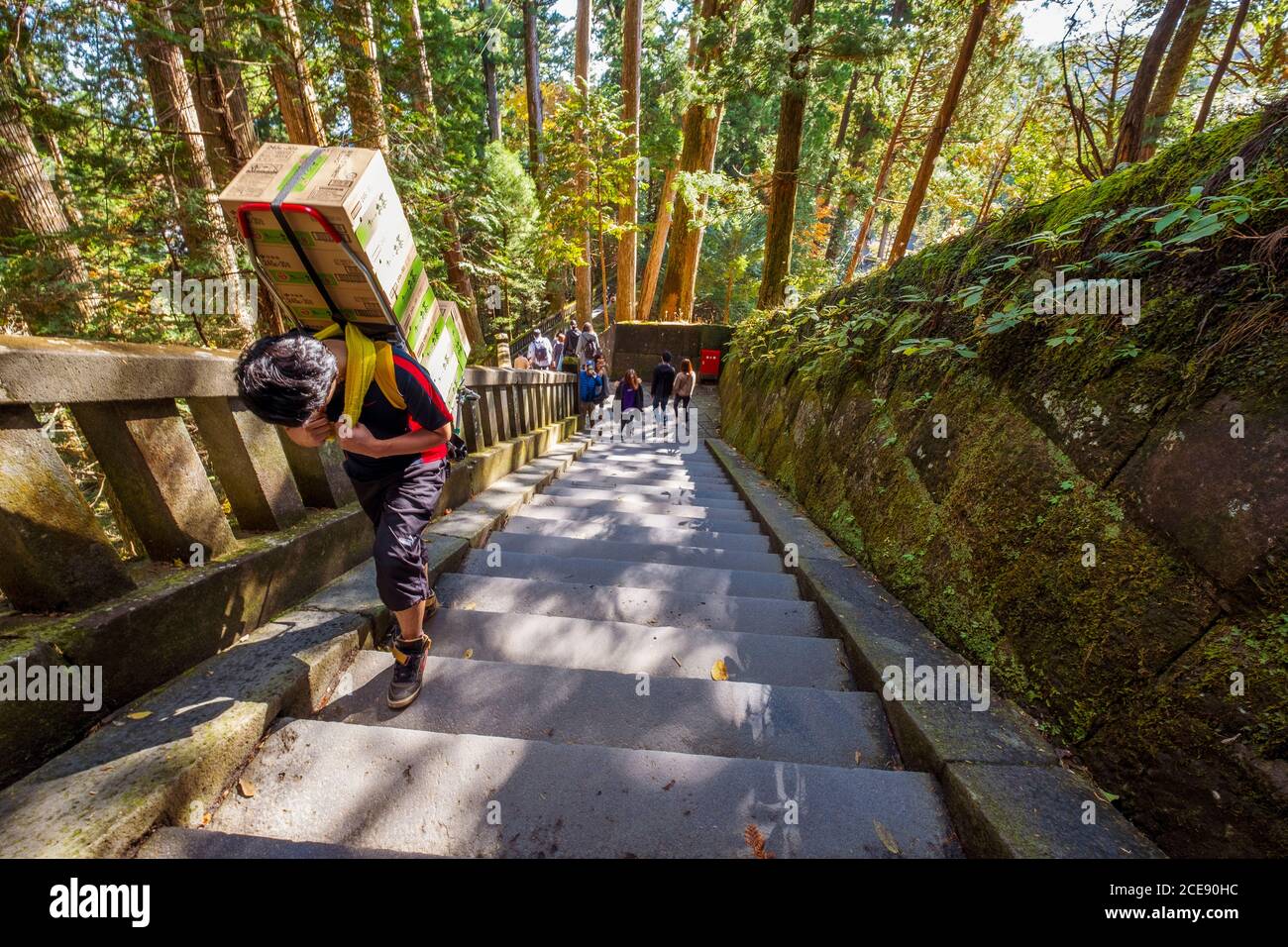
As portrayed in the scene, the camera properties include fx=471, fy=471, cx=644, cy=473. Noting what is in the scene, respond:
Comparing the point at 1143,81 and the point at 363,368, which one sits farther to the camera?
the point at 1143,81

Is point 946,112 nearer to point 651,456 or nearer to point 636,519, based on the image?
point 651,456

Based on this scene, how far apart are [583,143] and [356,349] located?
1212 centimetres

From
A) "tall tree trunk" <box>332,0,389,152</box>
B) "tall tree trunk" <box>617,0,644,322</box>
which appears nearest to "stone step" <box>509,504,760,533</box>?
"tall tree trunk" <box>332,0,389,152</box>

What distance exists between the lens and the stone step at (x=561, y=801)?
4.20 ft

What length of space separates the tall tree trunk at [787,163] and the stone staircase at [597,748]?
9.71 metres

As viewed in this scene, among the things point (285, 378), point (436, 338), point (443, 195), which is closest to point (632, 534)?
point (436, 338)

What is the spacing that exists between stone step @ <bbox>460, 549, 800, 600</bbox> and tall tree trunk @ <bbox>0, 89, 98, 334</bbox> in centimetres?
629

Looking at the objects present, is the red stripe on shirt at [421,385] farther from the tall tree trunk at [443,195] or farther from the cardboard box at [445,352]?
the tall tree trunk at [443,195]

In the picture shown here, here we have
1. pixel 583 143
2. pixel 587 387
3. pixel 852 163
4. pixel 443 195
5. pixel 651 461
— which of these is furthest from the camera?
pixel 852 163

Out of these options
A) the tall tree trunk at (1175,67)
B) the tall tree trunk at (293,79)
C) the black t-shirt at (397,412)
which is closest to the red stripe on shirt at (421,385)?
the black t-shirt at (397,412)

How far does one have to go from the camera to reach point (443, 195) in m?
9.30

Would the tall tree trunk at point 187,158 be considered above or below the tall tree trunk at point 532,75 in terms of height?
below

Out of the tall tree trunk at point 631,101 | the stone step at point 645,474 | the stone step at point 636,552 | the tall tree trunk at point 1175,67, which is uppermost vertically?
the tall tree trunk at point 631,101
